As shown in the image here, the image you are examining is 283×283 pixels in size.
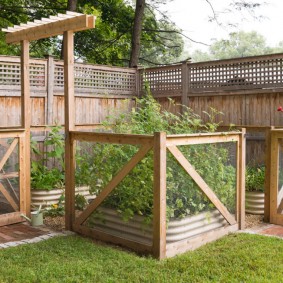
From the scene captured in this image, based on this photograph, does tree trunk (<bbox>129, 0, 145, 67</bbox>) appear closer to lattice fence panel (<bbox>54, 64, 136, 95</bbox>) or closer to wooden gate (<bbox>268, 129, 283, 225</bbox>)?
lattice fence panel (<bbox>54, 64, 136, 95</bbox>)

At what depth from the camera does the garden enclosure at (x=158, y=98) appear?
4.09 m

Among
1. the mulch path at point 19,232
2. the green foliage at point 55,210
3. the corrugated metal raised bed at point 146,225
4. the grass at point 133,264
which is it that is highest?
the corrugated metal raised bed at point 146,225

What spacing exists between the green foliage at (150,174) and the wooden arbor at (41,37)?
Result: 0.48m

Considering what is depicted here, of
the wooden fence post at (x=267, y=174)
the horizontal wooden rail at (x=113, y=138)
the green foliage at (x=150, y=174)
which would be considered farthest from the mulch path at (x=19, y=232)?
the wooden fence post at (x=267, y=174)

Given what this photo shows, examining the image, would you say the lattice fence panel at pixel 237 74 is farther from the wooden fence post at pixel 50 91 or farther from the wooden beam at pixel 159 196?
the wooden beam at pixel 159 196

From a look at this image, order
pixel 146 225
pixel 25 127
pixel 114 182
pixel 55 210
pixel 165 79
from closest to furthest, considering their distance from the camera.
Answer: pixel 146 225 → pixel 114 182 → pixel 25 127 → pixel 55 210 → pixel 165 79

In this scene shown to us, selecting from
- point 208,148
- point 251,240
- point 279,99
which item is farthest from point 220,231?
point 279,99

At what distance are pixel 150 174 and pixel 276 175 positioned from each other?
192 cm

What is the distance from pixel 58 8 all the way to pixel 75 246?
1095 cm

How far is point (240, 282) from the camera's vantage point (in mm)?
3219

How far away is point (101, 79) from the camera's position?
354 inches

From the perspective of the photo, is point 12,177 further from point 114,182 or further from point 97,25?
point 97,25

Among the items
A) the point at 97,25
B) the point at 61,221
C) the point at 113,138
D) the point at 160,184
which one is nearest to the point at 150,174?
the point at 160,184

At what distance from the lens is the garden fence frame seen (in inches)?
151
